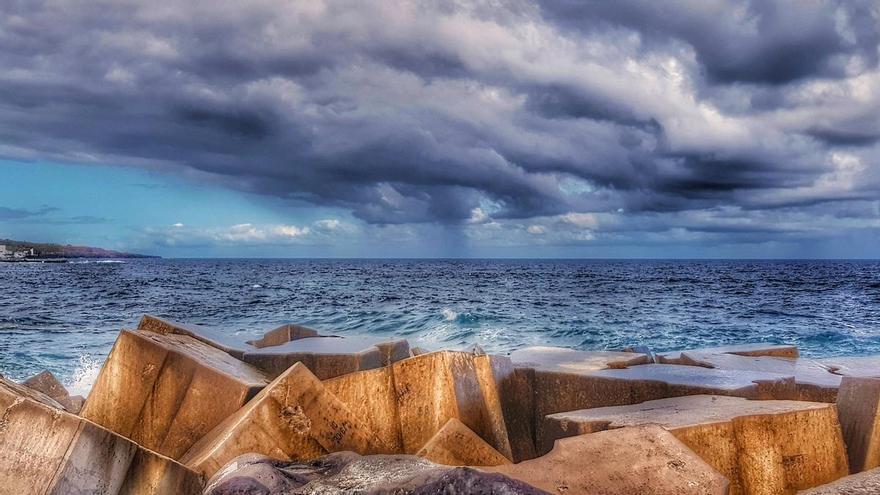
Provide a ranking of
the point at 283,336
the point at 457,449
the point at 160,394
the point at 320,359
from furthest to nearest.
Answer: the point at 283,336
the point at 320,359
the point at 160,394
the point at 457,449

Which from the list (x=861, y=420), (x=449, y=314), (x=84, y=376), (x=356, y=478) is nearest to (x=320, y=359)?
(x=356, y=478)

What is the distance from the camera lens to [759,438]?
3.03 meters

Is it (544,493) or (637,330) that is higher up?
(544,493)

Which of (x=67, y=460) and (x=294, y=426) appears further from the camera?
(x=294, y=426)

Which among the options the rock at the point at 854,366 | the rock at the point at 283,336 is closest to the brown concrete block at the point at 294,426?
the rock at the point at 283,336

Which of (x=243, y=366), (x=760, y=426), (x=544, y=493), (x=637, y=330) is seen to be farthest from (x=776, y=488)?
(x=637, y=330)

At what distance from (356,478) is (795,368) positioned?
3.97 metres

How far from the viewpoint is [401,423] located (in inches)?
138

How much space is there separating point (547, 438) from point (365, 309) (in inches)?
693

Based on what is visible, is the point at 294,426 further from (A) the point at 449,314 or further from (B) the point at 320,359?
(A) the point at 449,314

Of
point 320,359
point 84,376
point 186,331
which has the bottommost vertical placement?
point 84,376

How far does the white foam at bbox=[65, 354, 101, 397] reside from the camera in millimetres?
8492

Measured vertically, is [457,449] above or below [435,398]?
below

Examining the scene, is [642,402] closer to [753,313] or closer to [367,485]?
[367,485]
